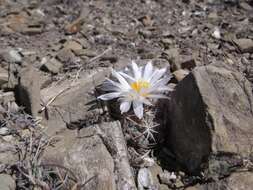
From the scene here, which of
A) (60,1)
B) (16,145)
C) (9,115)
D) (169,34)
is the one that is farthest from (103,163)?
(60,1)

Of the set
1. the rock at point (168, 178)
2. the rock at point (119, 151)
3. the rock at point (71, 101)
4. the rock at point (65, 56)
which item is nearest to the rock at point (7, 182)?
the rock at point (71, 101)

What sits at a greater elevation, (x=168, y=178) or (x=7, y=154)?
(x=7, y=154)

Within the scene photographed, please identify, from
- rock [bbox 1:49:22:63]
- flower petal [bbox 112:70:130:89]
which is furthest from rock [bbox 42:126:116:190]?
rock [bbox 1:49:22:63]

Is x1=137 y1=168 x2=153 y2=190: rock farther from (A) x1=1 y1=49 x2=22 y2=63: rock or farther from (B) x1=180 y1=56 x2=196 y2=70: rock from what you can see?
(A) x1=1 y1=49 x2=22 y2=63: rock

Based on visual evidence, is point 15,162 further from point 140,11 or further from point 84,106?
point 140,11

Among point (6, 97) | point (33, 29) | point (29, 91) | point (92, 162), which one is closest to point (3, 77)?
point (6, 97)

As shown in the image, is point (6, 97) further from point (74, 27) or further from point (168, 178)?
point (168, 178)

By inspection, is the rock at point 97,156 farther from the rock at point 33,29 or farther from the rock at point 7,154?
the rock at point 33,29
